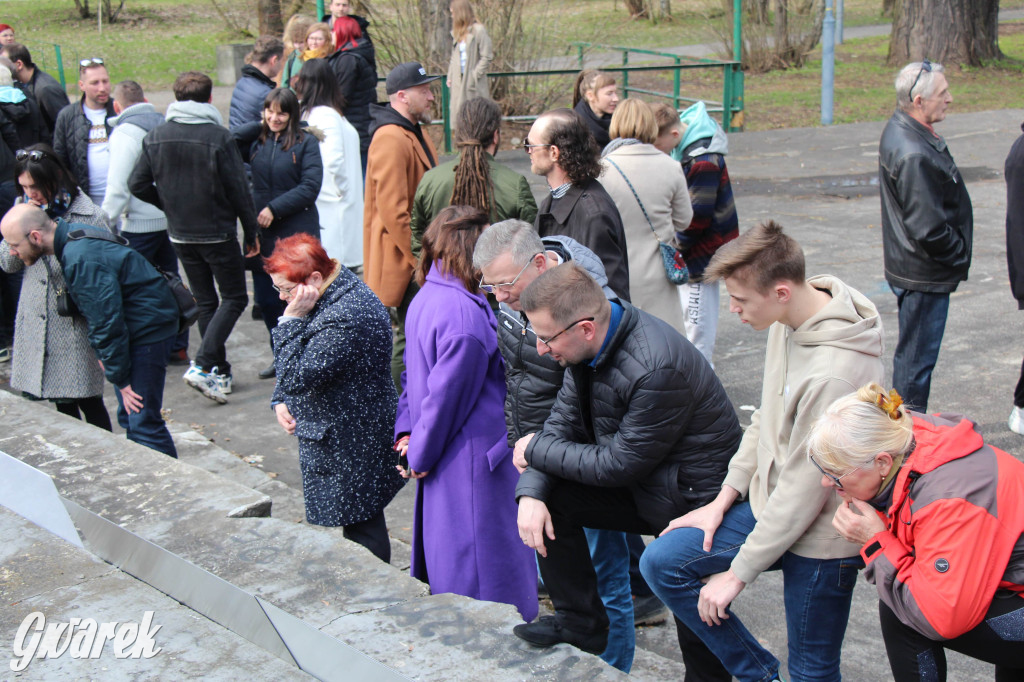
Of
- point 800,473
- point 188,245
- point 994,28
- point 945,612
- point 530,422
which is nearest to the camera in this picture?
point 945,612

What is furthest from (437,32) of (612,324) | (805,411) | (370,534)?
(805,411)

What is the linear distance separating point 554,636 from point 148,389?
280 cm

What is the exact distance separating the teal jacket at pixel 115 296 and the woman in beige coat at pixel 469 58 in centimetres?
628

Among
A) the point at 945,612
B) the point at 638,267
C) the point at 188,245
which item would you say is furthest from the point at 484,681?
the point at 188,245

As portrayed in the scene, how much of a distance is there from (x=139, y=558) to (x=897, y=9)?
19.7 m

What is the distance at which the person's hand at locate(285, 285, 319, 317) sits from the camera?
3688mm

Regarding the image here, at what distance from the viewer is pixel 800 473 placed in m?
2.56

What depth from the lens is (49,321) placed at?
190 inches

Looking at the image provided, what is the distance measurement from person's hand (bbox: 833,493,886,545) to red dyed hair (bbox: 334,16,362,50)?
7329 mm

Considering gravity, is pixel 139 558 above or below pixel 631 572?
above

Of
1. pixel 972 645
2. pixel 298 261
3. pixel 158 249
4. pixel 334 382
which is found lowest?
pixel 158 249

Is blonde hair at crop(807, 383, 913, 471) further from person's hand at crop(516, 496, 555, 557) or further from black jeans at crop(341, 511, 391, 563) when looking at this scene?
black jeans at crop(341, 511, 391, 563)

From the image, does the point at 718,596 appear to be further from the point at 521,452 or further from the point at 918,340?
the point at 918,340

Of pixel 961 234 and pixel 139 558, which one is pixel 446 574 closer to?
pixel 139 558
